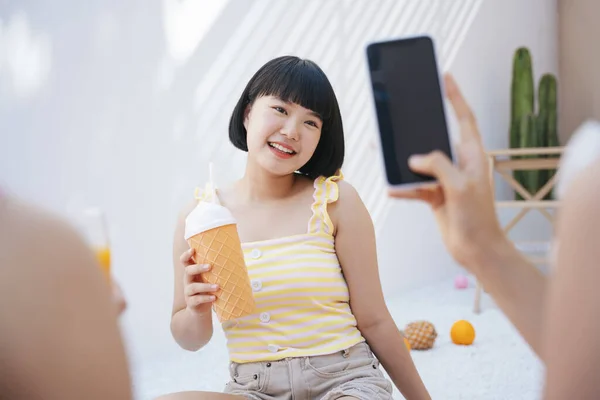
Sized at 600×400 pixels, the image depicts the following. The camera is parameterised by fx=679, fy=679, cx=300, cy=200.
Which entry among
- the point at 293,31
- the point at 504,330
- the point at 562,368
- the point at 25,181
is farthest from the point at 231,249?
the point at 293,31

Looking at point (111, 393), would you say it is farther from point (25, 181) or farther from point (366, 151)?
point (366, 151)

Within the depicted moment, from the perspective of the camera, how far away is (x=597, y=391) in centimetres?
Answer: 43

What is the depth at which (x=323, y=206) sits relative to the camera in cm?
123

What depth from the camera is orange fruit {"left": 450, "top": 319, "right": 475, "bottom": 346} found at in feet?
7.45

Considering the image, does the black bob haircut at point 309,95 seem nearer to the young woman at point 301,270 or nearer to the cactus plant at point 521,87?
the young woman at point 301,270

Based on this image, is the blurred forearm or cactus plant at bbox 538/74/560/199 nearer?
the blurred forearm

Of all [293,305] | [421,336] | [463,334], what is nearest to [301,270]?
[293,305]

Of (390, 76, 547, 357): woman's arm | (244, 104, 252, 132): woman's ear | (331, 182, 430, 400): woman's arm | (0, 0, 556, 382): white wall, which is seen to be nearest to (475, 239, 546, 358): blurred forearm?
(390, 76, 547, 357): woman's arm

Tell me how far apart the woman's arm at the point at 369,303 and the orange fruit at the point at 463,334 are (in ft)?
3.58

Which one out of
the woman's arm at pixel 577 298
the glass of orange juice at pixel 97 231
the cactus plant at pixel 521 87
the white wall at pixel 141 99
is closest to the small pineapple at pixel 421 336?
the white wall at pixel 141 99

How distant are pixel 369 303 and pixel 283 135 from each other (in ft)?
1.11

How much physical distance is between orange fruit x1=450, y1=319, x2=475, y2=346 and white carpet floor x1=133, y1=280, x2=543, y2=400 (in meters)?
0.03

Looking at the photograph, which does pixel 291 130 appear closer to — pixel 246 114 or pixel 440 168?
pixel 246 114

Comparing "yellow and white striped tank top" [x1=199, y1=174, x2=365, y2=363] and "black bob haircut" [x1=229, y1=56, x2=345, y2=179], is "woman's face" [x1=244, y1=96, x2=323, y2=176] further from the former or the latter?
"yellow and white striped tank top" [x1=199, y1=174, x2=365, y2=363]
